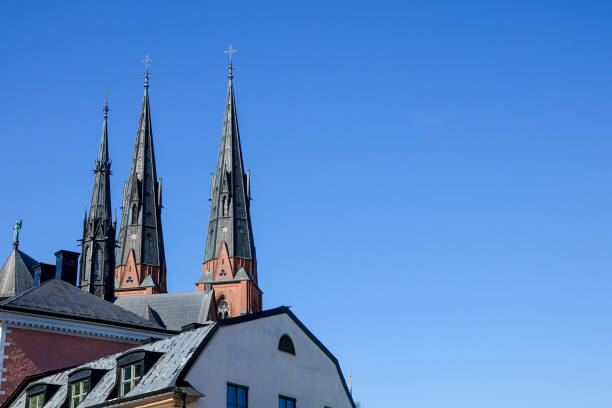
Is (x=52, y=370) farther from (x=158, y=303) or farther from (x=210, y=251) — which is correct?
(x=210, y=251)

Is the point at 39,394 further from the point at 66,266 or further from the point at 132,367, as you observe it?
the point at 66,266

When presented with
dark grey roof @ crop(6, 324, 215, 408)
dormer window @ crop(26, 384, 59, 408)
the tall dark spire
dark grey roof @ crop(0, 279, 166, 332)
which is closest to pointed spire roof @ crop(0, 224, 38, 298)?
the tall dark spire

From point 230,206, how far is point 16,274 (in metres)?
49.2

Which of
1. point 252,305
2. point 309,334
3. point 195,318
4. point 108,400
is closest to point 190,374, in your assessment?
point 108,400

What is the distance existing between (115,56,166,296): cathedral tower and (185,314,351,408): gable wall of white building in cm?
8008

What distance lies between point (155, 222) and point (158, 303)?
29346mm

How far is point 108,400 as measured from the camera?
2453cm

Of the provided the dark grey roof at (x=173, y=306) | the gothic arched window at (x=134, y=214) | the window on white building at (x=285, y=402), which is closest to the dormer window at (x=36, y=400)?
the window on white building at (x=285, y=402)

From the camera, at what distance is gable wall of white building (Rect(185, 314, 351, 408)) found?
2416 cm

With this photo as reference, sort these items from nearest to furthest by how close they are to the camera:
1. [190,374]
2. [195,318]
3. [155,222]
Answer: [190,374]
[195,318]
[155,222]

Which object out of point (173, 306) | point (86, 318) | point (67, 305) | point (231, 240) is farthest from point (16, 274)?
point (231, 240)

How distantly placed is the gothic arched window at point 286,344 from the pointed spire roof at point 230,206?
82.7 meters

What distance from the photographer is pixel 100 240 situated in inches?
3740

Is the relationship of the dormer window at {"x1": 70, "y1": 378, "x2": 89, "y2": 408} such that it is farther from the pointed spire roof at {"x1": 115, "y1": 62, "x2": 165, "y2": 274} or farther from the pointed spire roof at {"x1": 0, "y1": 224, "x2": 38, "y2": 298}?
the pointed spire roof at {"x1": 115, "y1": 62, "x2": 165, "y2": 274}
